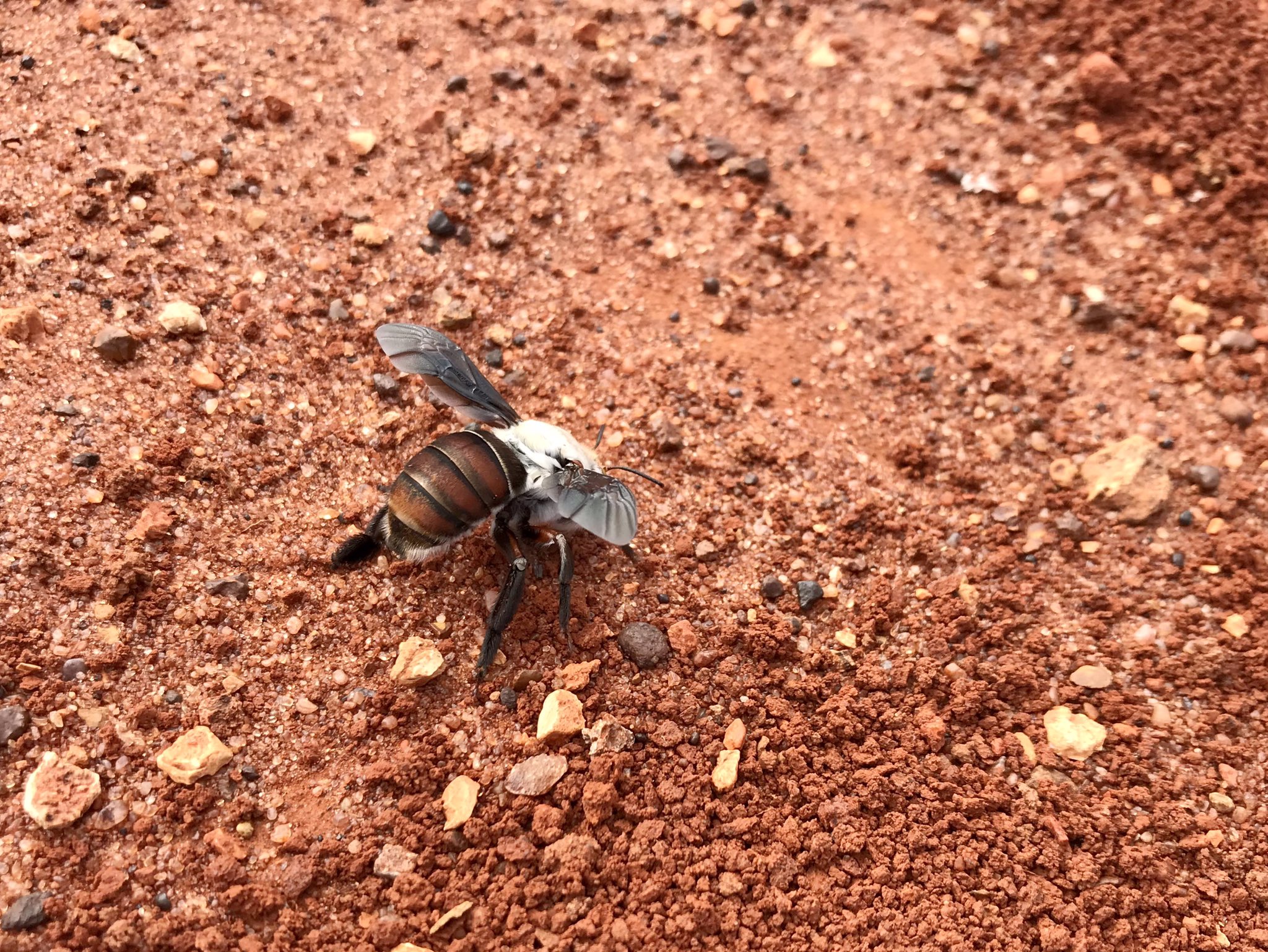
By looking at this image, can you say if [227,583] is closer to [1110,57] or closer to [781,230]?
[781,230]

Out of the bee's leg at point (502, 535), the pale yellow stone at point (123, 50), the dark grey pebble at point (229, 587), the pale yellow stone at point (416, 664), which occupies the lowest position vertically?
the pale yellow stone at point (416, 664)

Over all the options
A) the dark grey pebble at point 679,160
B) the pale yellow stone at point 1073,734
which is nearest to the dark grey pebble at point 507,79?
the dark grey pebble at point 679,160

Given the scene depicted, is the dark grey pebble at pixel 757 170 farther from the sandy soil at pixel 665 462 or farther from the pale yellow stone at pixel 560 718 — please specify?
the pale yellow stone at pixel 560 718

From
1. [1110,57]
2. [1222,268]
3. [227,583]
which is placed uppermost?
[1110,57]

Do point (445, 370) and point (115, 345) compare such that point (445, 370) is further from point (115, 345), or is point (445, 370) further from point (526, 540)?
point (115, 345)

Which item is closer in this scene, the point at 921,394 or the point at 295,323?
the point at 295,323

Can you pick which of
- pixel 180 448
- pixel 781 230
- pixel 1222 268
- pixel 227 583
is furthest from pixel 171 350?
pixel 1222 268
